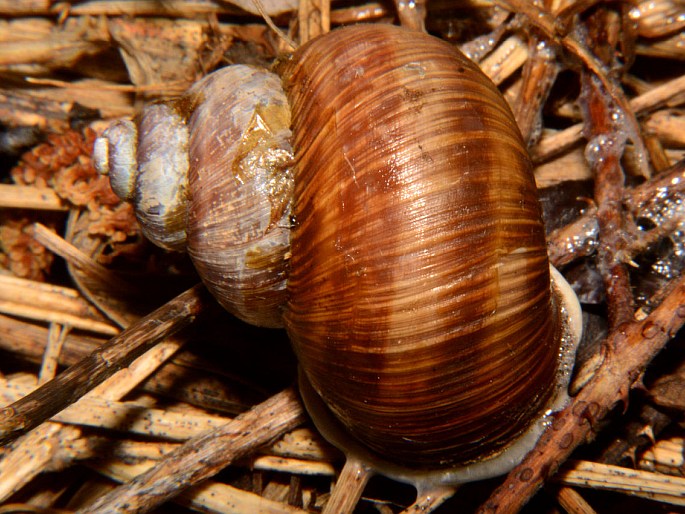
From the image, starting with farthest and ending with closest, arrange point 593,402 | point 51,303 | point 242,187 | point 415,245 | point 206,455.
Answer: point 51,303
point 206,455
point 593,402
point 242,187
point 415,245

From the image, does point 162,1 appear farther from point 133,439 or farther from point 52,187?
point 133,439

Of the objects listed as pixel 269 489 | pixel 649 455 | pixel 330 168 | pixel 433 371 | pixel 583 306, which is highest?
pixel 330 168

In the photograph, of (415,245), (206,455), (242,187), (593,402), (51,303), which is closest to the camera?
(415,245)

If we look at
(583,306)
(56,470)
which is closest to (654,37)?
(583,306)

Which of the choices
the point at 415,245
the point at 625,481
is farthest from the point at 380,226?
the point at 625,481

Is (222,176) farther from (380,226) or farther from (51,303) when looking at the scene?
(51,303)

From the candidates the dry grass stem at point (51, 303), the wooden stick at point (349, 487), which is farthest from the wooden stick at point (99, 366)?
the wooden stick at point (349, 487)

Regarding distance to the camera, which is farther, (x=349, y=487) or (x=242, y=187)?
(x=349, y=487)

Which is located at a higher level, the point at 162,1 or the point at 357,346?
the point at 162,1
